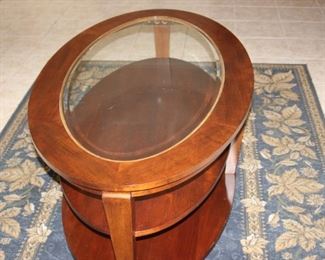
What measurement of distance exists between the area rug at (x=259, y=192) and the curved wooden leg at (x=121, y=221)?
348 mm

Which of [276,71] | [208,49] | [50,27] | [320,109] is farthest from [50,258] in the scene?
[50,27]

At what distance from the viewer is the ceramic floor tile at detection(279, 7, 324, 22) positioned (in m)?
2.47

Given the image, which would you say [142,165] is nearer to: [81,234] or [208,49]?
[81,234]

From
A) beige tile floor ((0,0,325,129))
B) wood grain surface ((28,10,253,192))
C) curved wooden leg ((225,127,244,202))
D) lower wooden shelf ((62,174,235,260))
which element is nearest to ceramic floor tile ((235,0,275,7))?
beige tile floor ((0,0,325,129))

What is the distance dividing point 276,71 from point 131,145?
1240mm

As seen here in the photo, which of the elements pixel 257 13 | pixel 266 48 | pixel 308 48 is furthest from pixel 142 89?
pixel 257 13

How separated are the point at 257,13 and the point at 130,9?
88cm

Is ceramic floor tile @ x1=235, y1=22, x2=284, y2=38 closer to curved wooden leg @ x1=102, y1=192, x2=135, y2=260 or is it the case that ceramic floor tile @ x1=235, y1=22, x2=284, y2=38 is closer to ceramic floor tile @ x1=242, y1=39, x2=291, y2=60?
ceramic floor tile @ x1=242, y1=39, x2=291, y2=60

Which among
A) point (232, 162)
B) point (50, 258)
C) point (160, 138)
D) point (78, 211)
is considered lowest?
point (50, 258)

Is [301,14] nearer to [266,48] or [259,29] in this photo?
[259,29]

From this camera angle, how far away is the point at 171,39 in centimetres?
146

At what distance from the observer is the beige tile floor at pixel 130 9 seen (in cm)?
207

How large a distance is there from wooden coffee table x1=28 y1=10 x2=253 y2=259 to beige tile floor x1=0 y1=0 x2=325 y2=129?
27.8 inches

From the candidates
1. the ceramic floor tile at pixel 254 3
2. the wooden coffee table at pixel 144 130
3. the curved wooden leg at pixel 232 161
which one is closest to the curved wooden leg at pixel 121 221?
the wooden coffee table at pixel 144 130
